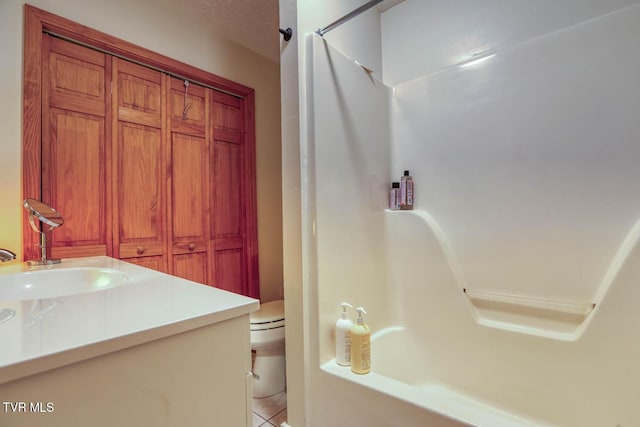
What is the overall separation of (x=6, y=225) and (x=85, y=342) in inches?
50.8

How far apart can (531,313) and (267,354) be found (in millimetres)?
1364

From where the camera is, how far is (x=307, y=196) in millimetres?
1288

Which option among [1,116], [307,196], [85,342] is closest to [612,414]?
[307,196]

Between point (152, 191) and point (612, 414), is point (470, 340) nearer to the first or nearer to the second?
point (612, 414)

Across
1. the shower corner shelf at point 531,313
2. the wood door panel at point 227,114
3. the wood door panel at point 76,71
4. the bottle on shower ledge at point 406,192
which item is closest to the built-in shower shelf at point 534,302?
the shower corner shelf at point 531,313

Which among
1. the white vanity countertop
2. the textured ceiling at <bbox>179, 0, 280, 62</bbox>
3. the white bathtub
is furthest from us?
the textured ceiling at <bbox>179, 0, 280, 62</bbox>

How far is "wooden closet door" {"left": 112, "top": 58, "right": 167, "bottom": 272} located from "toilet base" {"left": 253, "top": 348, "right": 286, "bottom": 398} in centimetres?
80

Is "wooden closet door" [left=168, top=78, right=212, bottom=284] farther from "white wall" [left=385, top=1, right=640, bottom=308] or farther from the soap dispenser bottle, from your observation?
"white wall" [left=385, top=1, right=640, bottom=308]

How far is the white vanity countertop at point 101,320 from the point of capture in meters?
0.44

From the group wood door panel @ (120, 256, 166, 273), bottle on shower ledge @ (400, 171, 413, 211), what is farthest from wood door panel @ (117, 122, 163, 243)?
bottle on shower ledge @ (400, 171, 413, 211)

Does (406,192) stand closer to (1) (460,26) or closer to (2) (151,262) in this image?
(1) (460,26)

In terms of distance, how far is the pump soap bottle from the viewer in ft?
3.84

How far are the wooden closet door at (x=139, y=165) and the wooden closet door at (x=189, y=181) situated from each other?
7cm

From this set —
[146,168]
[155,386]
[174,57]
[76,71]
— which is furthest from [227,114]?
[155,386]
